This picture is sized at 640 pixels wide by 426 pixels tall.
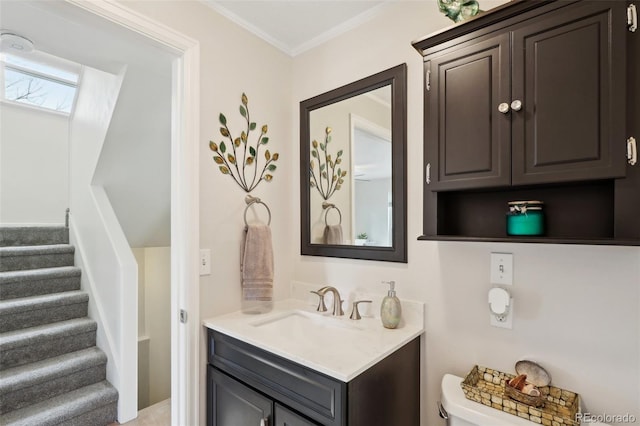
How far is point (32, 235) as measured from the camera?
9.78 ft

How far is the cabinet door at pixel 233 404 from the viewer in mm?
1225

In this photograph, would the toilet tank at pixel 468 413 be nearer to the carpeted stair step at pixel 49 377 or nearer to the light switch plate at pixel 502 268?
the light switch plate at pixel 502 268

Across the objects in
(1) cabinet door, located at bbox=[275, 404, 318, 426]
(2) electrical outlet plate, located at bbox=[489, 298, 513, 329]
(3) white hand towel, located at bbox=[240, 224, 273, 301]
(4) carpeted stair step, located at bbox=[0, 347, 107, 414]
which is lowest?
(4) carpeted stair step, located at bbox=[0, 347, 107, 414]

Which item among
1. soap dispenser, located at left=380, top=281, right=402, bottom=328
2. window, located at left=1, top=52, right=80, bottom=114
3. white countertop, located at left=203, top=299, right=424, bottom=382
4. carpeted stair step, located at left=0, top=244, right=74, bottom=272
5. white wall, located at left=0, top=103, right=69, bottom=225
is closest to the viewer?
white countertop, located at left=203, top=299, right=424, bottom=382

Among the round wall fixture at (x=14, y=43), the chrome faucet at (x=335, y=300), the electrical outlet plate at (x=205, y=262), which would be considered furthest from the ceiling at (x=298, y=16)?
the chrome faucet at (x=335, y=300)

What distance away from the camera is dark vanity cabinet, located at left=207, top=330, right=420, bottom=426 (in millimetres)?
1025

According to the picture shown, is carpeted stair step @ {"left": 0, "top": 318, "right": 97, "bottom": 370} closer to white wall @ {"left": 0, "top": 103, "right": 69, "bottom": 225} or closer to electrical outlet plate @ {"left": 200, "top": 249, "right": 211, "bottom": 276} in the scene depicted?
white wall @ {"left": 0, "top": 103, "right": 69, "bottom": 225}

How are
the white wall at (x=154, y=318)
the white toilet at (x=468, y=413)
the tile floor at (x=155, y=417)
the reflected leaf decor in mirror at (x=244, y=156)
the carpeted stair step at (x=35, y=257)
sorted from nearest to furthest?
1. the white toilet at (x=468, y=413)
2. the reflected leaf decor in mirror at (x=244, y=156)
3. the tile floor at (x=155, y=417)
4. the carpeted stair step at (x=35, y=257)
5. the white wall at (x=154, y=318)

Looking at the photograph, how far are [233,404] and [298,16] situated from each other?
6.25ft

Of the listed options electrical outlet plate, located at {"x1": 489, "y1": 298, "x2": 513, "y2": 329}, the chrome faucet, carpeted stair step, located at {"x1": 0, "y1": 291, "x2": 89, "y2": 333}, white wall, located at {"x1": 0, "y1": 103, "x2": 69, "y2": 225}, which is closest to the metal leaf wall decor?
the chrome faucet

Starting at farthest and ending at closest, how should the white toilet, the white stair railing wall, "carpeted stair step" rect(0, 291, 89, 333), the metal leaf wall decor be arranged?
"carpeted stair step" rect(0, 291, 89, 333), the white stair railing wall, the metal leaf wall decor, the white toilet

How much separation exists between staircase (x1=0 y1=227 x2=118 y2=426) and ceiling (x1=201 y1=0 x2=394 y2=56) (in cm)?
249

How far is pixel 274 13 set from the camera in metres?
1.61

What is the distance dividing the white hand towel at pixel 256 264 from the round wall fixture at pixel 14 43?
63.7 inches
